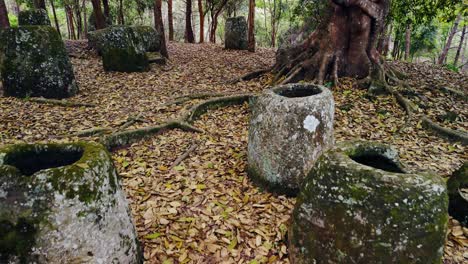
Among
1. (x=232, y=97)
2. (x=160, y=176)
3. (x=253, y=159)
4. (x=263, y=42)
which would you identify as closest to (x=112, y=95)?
(x=232, y=97)

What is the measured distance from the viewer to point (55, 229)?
6.88ft

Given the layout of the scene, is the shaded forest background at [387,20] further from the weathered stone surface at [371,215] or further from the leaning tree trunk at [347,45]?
the weathered stone surface at [371,215]

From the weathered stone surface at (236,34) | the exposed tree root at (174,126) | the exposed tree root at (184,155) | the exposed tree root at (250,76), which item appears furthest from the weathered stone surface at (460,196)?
the weathered stone surface at (236,34)

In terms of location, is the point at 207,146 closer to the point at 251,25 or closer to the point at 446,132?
the point at 446,132

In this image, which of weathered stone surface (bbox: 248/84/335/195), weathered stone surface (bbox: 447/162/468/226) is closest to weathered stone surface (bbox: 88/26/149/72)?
weathered stone surface (bbox: 248/84/335/195)

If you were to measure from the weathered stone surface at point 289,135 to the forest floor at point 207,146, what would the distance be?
0.28m

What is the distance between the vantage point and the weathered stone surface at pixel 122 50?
8.51 m

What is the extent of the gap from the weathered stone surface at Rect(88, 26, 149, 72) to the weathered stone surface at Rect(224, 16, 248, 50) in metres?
5.43

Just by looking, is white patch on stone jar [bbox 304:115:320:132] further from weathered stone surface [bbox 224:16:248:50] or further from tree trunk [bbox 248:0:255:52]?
weathered stone surface [bbox 224:16:248:50]

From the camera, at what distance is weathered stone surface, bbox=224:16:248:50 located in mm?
→ 13466

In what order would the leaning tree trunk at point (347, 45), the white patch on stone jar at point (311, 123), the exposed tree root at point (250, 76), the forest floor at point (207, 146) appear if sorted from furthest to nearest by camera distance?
the exposed tree root at point (250, 76) → the leaning tree trunk at point (347, 45) → the white patch on stone jar at point (311, 123) → the forest floor at point (207, 146)

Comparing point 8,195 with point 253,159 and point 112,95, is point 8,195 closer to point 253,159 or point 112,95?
point 253,159

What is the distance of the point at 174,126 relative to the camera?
5.52m

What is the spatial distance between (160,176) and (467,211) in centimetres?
354
